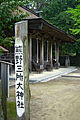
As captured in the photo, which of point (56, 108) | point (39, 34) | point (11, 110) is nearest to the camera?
point (11, 110)

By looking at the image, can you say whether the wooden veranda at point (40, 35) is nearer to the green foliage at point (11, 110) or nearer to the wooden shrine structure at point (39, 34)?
the wooden shrine structure at point (39, 34)

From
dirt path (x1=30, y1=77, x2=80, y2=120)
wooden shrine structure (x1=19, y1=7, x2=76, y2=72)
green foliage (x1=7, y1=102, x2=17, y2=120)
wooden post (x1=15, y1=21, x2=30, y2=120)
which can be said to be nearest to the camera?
wooden post (x1=15, y1=21, x2=30, y2=120)

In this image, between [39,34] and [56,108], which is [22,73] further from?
[39,34]

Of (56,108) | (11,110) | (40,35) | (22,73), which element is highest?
(22,73)

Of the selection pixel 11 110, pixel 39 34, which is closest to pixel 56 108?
pixel 11 110

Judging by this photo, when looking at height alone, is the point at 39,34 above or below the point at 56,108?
above

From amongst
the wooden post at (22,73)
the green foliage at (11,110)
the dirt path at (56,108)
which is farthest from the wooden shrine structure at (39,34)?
the green foliage at (11,110)

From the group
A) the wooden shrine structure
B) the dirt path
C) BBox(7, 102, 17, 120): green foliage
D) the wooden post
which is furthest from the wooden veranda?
BBox(7, 102, 17, 120): green foliage

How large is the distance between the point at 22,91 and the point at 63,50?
20.0 m

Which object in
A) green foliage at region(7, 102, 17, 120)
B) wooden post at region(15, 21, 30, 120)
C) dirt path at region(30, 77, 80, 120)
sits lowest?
dirt path at region(30, 77, 80, 120)

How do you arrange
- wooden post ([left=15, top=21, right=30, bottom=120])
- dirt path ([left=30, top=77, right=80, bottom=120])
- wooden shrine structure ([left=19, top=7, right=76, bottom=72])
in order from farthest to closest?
wooden shrine structure ([left=19, top=7, right=76, bottom=72]), dirt path ([left=30, top=77, right=80, bottom=120]), wooden post ([left=15, top=21, right=30, bottom=120])

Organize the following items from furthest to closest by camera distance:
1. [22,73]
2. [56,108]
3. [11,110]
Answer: [56,108] → [11,110] → [22,73]

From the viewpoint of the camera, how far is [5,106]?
3787 mm

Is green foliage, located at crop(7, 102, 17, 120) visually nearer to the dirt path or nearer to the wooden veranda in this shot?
the dirt path
